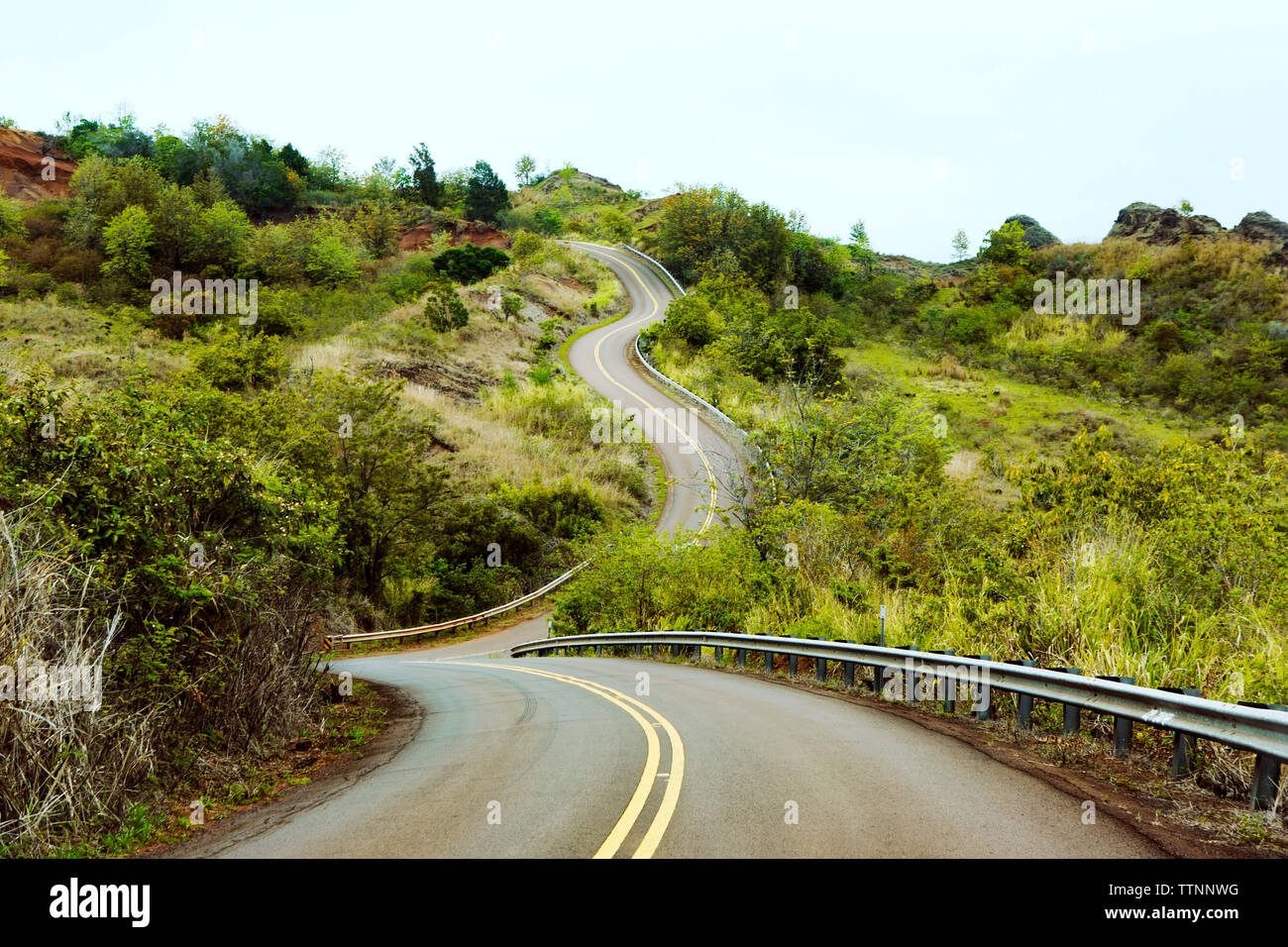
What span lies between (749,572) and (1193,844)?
12180 mm

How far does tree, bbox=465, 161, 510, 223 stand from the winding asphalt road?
91.8 m

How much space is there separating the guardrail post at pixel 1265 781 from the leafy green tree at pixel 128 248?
5840cm

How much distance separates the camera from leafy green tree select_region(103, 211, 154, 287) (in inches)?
1911

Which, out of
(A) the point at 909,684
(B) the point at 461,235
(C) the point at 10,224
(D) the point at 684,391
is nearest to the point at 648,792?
(A) the point at 909,684

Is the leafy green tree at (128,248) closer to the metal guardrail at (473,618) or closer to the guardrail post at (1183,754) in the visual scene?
the metal guardrail at (473,618)

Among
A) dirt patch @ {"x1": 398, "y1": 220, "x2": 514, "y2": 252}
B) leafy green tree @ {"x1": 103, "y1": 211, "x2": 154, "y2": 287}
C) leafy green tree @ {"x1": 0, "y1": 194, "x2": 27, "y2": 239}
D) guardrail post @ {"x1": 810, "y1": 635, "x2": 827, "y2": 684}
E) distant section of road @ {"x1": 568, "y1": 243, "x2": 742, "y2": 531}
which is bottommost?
guardrail post @ {"x1": 810, "y1": 635, "x2": 827, "y2": 684}

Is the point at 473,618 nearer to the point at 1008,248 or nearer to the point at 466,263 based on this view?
the point at 466,263

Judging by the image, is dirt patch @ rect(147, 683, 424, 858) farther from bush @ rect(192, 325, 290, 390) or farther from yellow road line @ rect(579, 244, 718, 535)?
bush @ rect(192, 325, 290, 390)

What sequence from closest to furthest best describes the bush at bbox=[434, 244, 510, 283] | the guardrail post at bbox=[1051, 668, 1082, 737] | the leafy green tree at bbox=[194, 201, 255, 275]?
the guardrail post at bbox=[1051, 668, 1082, 737] < the leafy green tree at bbox=[194, 201, 255, 275] < the bush at bbox=[434, 244, 510, 283]

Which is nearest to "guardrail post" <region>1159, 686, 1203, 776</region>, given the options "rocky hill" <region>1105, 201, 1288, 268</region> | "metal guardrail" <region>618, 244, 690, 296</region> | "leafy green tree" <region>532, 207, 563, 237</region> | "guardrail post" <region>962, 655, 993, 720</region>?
"guardrail post" <region>962, 655, 993, 720</region>

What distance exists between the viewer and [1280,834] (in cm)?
441

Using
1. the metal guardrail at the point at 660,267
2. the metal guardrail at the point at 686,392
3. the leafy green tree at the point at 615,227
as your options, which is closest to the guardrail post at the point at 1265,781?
the metal guardrail at the point at 686,392
